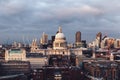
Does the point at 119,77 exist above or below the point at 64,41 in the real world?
below

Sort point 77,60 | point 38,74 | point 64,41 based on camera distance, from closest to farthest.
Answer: point 38,74 → point 77,60 → point 64,41

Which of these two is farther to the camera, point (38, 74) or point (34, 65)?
point (34, 65)

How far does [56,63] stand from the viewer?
9069 cm

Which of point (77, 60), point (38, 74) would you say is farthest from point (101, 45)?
point (38, 74)

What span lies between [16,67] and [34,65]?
12.4 meters

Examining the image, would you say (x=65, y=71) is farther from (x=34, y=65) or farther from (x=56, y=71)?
(x=34, y=65)

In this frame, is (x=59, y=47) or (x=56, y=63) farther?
(x=59, y=47)

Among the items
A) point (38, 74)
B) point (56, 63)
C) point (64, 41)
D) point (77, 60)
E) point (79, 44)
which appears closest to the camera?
point (38, 74)

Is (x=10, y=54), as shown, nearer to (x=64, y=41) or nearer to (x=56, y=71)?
(x=64, y=41)

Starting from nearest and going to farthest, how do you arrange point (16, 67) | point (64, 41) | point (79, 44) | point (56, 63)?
1. point (16, 67)
2. point (56, 63)
3. point (64, 41)
4. point (79, 44)

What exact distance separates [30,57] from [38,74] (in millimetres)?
27246

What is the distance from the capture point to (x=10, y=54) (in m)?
96.3

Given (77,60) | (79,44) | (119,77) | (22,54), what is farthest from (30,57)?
(79,44)

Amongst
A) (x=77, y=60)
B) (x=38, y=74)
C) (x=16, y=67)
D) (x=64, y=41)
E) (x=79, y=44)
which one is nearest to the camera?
(x=38, y=74)
